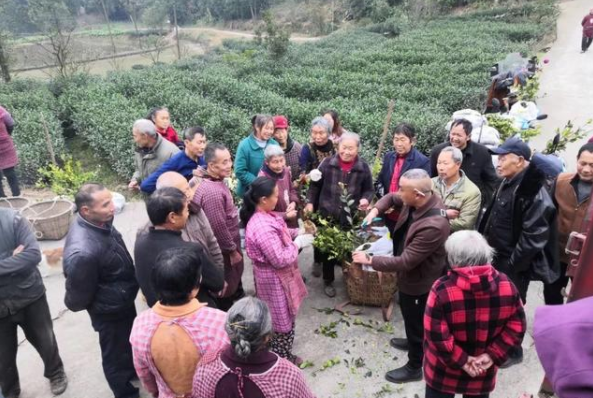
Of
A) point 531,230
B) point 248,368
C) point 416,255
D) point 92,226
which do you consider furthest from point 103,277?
point 531,230

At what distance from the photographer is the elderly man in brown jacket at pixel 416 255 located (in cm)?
298

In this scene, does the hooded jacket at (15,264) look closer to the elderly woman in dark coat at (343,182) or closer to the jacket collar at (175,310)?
the jacket collar at (175,310)

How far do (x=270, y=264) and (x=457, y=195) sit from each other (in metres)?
1.88

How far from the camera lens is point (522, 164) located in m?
3.53

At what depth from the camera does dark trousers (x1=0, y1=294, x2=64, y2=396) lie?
3227mm

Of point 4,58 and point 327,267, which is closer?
point 327,267

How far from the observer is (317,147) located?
511 cm

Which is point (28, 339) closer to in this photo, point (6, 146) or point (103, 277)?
point (103, 277)

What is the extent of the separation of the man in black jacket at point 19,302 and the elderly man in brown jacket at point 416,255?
242 centimetres

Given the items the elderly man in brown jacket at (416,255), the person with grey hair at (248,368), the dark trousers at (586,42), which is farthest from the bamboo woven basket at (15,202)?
the dark trousers at (586,42)

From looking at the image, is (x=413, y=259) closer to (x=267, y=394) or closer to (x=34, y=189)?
(x=267, y=394)

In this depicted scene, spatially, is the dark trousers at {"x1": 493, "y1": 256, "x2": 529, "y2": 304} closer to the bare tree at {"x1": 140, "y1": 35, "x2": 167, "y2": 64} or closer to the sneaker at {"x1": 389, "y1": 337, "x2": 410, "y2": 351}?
the sneaker at {"x1": 389, "y1": 337, "x2": 410, "y2": 351}

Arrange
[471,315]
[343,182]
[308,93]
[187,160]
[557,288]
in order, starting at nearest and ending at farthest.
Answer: [471,315] < [557,288] < [343,182] < [187,160] < [308,93]

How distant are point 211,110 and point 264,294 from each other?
7.43m
